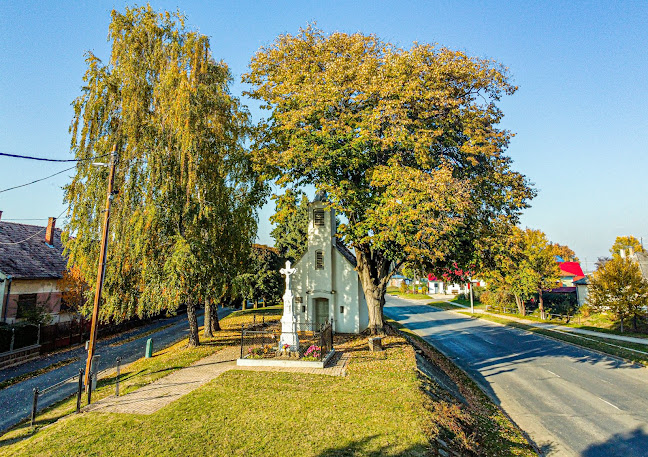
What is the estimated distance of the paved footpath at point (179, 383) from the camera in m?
11.6

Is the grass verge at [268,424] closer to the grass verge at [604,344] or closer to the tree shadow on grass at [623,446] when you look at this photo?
the tree shadow on grass at [623,446]

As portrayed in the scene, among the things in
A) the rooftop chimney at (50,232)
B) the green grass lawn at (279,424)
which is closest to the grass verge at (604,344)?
the green grass lawn at (279,424)

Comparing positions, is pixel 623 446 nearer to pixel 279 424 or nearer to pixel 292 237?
pixel 279 424

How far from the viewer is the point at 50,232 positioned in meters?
32.6

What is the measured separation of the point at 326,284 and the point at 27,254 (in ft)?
78.0

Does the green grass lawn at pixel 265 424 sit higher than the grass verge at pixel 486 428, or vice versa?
the green grass lawn at pixel 265 424

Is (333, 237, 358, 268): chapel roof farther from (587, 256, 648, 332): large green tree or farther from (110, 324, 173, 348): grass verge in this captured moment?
(587, 256, 648, 332): large green tree

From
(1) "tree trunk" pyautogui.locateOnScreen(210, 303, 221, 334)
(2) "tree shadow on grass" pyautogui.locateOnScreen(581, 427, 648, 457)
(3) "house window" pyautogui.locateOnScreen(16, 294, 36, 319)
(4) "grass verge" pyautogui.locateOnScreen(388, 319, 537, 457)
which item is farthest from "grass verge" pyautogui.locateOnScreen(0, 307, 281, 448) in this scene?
(2) "tree shadow on grass" pyautogui.locateOnScreen(581, 427, 648, 457)

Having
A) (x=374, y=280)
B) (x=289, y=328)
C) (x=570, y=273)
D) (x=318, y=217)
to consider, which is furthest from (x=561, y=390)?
(x=570, y=273)

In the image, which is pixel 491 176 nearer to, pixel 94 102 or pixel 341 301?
pixel 341 301

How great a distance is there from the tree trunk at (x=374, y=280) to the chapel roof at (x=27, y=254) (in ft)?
73.0

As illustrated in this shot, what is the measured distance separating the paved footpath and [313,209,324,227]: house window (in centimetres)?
1070

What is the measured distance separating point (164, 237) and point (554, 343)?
29.4 metres

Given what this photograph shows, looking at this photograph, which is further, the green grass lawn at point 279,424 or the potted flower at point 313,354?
the potted flower at point 313,354
